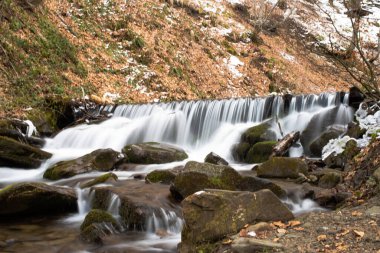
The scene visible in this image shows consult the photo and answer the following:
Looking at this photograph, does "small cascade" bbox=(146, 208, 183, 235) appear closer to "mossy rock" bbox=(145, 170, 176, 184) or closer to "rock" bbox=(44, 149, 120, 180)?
"mossy rock" bbox=(145, 170, 176, 184)

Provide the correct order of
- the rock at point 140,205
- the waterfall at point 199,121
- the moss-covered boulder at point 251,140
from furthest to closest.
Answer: the waterfall at point 199,121, the moss-covered boulder at point 251,140, the rock at point 140,205

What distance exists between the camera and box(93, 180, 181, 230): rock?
20.4 ft

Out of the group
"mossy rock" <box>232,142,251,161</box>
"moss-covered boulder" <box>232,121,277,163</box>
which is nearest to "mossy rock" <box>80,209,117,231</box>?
"moss-covered boulder" <box>232,121,277,163</box>

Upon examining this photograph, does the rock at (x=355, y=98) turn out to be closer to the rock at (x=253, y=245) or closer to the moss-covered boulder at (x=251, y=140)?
the moss-covered boulder at (x=251, y=140)

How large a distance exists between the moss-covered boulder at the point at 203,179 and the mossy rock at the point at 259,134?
4.79 m

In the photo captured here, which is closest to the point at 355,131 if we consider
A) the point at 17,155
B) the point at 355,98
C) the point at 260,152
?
the point at 260,152

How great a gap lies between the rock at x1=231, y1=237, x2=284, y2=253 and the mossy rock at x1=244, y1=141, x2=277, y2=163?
22.7ft

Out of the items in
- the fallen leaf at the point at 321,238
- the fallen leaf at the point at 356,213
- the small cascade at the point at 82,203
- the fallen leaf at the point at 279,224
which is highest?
the fallen leaf at the point at 356,213

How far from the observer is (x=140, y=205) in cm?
629

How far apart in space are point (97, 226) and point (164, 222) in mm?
1073

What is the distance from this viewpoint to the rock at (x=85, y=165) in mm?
9027

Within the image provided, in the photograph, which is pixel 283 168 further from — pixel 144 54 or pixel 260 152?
pixel 144 54

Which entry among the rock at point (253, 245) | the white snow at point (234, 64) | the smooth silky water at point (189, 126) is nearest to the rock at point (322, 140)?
the smooth silky water at point (189, 126)

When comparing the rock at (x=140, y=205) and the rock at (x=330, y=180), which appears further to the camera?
the rock at (x=330, y=180)
